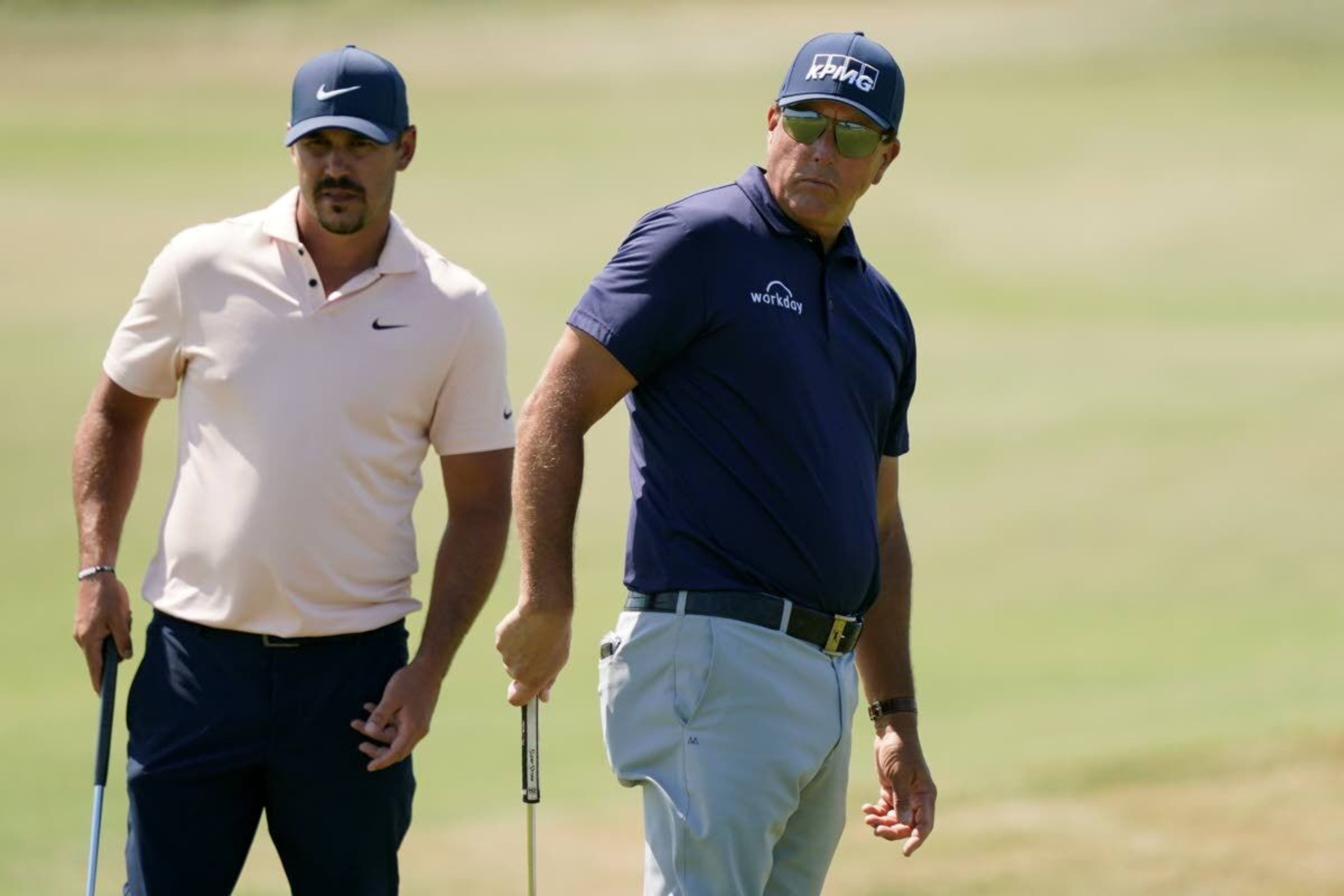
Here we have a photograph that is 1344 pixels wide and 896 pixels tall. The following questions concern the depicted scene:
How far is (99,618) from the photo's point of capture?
458cm

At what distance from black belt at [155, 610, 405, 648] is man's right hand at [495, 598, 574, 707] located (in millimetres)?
598

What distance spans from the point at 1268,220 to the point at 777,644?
17.7 m

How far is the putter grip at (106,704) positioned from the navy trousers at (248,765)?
11cm

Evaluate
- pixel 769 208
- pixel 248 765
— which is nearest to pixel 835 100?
pixel 769 208

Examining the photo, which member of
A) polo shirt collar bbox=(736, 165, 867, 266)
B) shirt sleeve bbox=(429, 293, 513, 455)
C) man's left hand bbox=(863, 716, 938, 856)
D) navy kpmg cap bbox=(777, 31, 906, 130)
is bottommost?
man's left hand bbox=(863, 716, 938, 856)

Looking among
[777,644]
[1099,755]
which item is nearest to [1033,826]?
[1099,755]

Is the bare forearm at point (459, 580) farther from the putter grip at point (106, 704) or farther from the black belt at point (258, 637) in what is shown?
the putter grip at point (106, 704)

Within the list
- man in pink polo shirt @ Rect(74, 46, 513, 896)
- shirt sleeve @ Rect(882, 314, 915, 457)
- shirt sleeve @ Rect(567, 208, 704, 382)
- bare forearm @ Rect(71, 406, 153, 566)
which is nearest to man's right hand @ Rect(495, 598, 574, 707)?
shirt sleeve @ Rect(567, 208, 704, 382)

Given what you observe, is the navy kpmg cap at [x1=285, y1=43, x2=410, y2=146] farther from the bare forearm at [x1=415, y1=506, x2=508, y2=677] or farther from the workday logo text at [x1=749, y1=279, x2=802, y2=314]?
the workday logo text at [x1=749, y1=279, x2=802, y2=314]

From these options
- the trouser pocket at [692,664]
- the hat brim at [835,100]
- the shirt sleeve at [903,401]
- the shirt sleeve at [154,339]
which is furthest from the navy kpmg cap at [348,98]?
the trouser pocket at [692,664]

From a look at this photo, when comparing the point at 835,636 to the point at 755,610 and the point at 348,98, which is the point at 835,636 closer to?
the point at 755,610

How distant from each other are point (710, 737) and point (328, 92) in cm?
147

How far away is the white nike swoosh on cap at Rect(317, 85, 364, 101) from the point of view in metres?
4.41

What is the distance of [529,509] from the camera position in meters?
3.87
